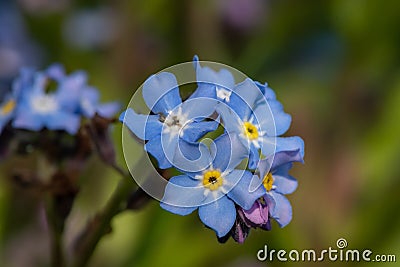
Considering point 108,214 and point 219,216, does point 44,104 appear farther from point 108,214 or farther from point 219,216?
point 219,216

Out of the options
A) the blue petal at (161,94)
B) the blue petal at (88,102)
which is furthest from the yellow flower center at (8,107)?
the blue petal at (161,94)

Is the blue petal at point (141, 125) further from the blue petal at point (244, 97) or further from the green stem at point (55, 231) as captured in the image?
the green stem at point (55, 231)

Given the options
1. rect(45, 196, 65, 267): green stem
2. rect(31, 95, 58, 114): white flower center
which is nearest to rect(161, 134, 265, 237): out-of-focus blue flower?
rect(45, 196, 65, 267): green stem

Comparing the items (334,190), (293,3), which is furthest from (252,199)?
(293,3)

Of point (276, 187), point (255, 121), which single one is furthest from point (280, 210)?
point (255, 121)

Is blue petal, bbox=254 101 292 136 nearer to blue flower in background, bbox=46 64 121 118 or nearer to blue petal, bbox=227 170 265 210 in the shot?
blue petal, bbox=227 170 265 210

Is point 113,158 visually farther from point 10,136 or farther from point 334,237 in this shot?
point 334,237
